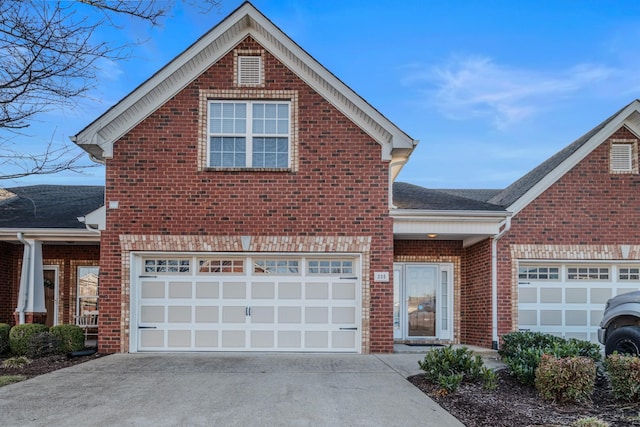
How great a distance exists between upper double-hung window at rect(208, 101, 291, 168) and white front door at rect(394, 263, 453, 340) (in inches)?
187

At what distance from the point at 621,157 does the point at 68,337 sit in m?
13.1

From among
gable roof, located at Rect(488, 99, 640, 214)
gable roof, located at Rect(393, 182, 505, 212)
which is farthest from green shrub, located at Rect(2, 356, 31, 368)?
gable roof, located at Rect(488, 99, 640, 214)

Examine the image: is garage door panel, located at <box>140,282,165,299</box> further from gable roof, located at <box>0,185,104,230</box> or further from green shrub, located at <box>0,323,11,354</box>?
green shrub, located at <box>0,323,11,354</box>

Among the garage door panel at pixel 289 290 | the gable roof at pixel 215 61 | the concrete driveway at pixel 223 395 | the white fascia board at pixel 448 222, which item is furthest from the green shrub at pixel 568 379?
the gable roof at pixel 215 61

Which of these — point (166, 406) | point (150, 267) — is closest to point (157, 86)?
point (150, 267)

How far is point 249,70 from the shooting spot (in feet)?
42.2

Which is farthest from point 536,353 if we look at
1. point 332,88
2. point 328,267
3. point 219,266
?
point 332,88

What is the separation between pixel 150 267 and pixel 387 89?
12543 mm

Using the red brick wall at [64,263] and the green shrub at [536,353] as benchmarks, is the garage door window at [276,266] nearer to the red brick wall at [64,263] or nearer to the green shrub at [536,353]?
the green shrub at [536,353]

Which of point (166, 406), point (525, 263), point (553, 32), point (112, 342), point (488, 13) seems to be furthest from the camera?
point (553, 32)

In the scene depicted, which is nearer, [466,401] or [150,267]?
[466,401]

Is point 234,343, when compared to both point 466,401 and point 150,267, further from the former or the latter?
point 466,401

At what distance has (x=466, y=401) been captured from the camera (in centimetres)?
762

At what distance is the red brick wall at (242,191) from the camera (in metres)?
12.4
